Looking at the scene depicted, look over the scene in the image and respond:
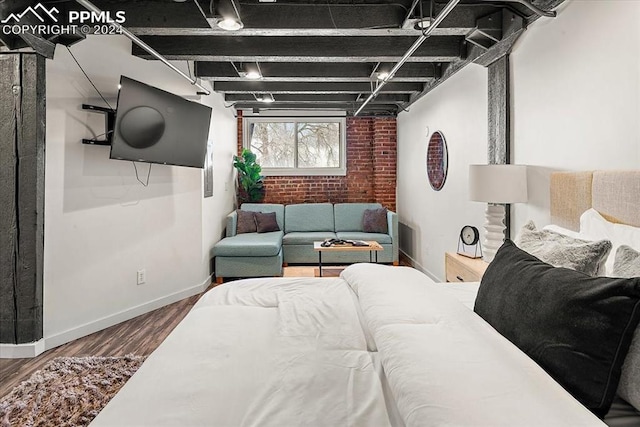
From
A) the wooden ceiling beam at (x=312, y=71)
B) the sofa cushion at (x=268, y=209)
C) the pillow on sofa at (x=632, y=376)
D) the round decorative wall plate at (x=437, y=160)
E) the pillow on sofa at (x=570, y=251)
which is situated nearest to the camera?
the pillow on sofa at (x=632, y=376)

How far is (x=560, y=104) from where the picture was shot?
235 centimetres

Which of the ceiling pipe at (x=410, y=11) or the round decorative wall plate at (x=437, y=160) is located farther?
the round decorative wall plate at (x=437, y=160)

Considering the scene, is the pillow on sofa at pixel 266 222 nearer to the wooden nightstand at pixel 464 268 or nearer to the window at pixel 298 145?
the window at pixel 298 145

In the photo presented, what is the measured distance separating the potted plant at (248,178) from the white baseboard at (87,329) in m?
2.29

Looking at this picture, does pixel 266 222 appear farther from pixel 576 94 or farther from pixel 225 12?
pixel 576 94

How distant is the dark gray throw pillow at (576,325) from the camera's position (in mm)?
→ 950

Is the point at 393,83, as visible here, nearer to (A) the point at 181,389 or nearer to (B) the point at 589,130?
(B) the point at 589,130

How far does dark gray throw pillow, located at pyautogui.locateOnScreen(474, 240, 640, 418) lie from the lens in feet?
3.12

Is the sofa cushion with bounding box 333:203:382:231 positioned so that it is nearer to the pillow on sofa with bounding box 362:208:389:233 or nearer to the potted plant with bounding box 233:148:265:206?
the pillow on sofa with bounding box 362:208:389:233

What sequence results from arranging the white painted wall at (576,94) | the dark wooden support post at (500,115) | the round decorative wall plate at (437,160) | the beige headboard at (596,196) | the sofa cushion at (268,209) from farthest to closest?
the sofa cushion at (268,209) < the round decorative wall plate at (437,160) < the dark wooden support post at (500,115) < the white painted wall at (576,94) < the beige headboard at (596,196)

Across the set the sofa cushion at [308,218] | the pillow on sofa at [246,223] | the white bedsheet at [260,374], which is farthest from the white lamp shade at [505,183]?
the pillow on sofa at [246,223]

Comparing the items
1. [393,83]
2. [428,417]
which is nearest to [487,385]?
[428,417]

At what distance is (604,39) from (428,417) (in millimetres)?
2180

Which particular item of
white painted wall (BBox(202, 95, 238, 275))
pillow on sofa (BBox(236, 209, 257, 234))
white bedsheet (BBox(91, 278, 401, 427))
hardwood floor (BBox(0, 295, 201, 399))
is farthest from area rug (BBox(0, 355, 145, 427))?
pillow on sofa (BBox(236, 209, 257, 234))
